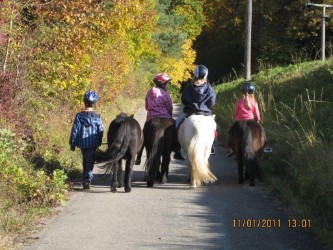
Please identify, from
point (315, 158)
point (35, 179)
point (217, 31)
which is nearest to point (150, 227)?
point (35, 179)

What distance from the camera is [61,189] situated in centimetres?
985

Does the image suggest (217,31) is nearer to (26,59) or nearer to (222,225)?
(26,59)

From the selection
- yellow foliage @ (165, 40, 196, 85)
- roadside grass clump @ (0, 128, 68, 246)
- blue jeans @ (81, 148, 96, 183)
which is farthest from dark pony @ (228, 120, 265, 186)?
yellow foliage @ (165, 40, 196, 85)

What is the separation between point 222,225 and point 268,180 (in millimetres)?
3539

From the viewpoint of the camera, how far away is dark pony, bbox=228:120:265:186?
1146cm

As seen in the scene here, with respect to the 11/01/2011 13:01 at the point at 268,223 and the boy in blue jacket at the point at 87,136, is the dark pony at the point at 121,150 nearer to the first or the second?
the boy in blue jacket at the point at 87,136

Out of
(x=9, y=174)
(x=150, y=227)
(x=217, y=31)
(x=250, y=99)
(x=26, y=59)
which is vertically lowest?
(x=150, y=227)

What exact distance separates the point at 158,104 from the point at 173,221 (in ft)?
12.9

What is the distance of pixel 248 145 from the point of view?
11.6m

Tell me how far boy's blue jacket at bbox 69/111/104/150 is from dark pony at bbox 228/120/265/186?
2.57 meters

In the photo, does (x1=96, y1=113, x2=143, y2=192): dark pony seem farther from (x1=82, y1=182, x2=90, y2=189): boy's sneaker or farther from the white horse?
the white horse

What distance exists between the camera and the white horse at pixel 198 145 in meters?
11.3

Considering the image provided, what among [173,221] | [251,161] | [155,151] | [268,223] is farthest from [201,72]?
[268,223]

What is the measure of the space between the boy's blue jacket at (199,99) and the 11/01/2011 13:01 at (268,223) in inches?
133
